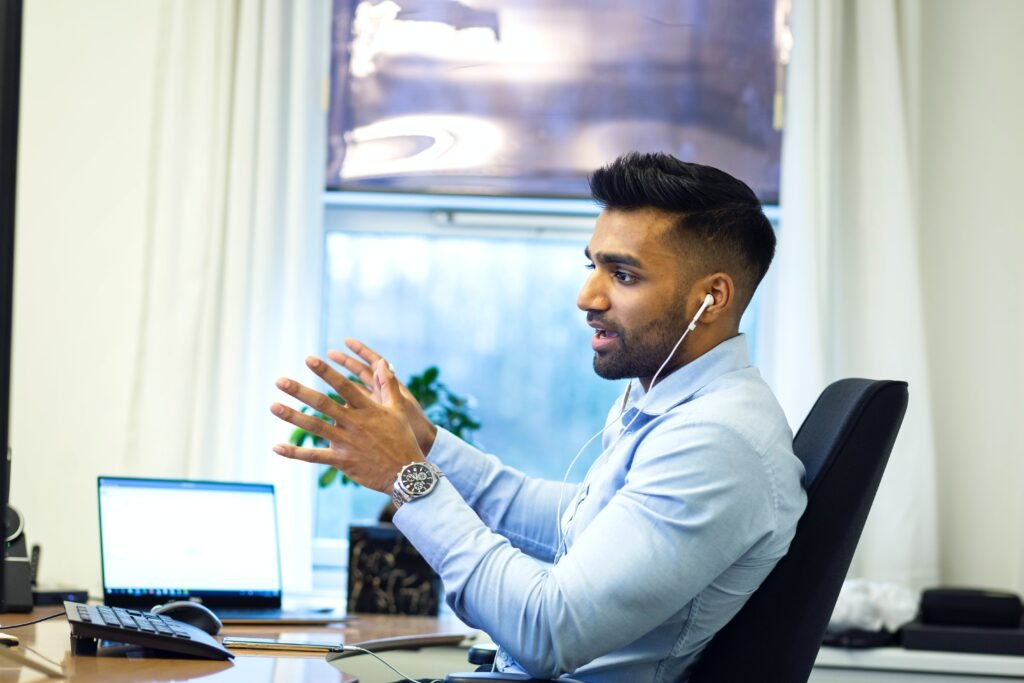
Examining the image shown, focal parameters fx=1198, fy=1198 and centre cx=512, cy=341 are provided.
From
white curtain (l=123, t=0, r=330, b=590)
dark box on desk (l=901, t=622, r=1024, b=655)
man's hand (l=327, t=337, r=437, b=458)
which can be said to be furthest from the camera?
white curtain (l=123, t=0, r=330, b=590)

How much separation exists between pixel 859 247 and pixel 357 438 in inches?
68.7

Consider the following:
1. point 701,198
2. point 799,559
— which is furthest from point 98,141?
point 799,559

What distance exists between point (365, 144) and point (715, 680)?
6.31 feet

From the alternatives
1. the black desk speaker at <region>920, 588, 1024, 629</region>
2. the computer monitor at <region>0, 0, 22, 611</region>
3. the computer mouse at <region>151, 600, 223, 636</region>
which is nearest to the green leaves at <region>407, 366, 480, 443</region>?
the computer mouse at <region>151, 600, 223, 636</region>

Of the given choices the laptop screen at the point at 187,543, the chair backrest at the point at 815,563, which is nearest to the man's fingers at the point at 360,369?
the chair backrest at the point at 815,563

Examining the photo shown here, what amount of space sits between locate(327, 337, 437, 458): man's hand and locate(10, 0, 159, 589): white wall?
51.2 inches

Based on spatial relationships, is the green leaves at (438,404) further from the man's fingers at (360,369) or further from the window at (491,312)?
the man's fingers at (360,369)

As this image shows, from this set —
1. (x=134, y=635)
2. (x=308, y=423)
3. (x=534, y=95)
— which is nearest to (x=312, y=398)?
(x=308, y=423)

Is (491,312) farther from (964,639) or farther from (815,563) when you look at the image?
(815,563)

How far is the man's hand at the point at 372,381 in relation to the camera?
165 cm

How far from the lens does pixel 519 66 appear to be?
308 centimetres

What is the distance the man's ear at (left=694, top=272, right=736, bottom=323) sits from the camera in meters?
1.70

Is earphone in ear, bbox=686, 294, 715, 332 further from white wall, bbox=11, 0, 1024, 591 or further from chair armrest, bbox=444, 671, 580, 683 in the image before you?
white wall, bbox=11, 0, 1024, 591

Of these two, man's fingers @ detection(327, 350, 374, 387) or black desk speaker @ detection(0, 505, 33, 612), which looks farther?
black desk speaker @ detection(0, 505, 33, 612)
